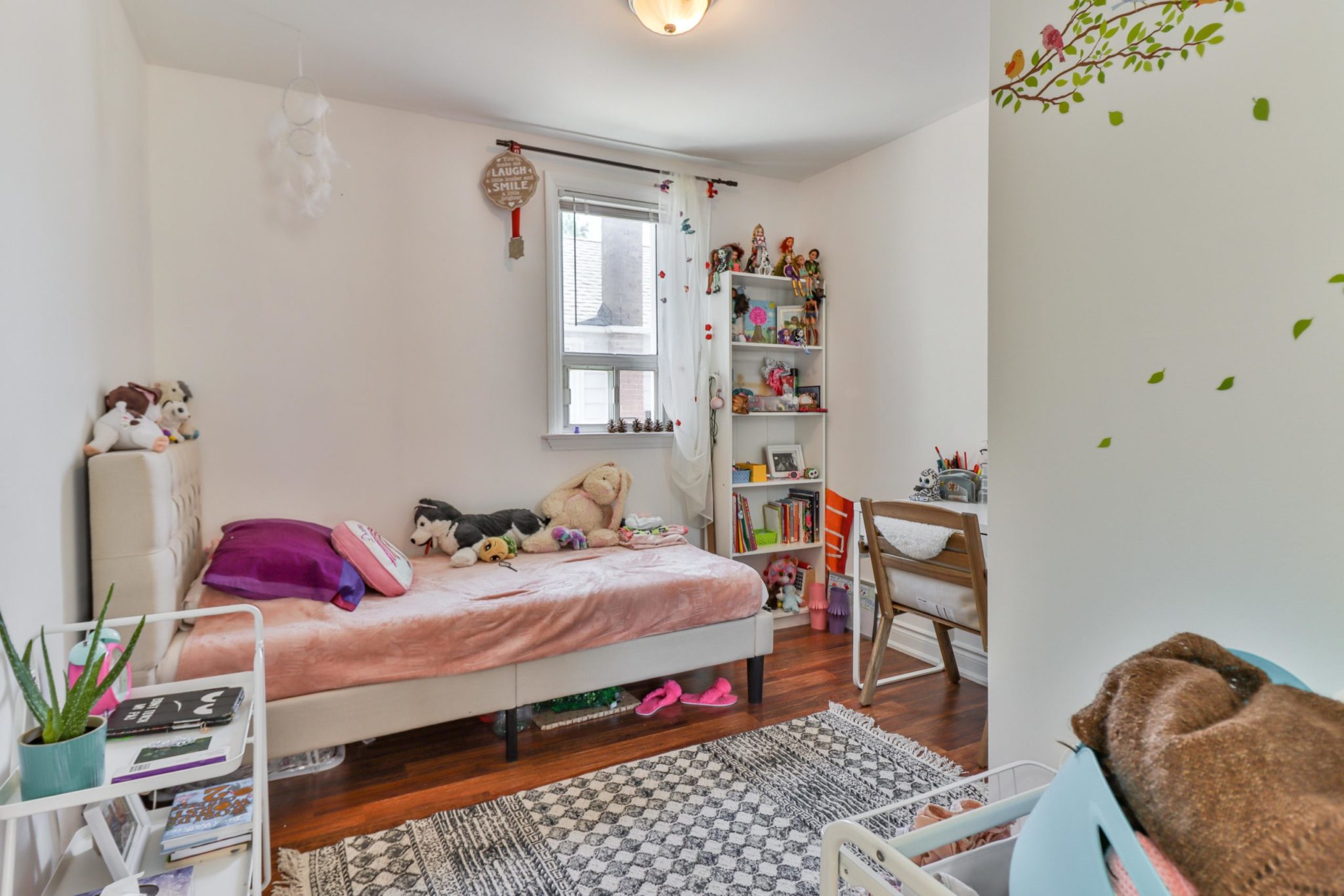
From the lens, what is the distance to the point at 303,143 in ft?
9.09

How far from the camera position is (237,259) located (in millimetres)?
2816

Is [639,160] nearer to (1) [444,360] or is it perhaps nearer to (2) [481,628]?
(1) [444,360]

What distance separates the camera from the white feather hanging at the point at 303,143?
268cm

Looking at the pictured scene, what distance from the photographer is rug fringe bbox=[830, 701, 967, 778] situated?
223 centimetres

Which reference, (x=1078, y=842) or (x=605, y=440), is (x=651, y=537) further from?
(x=1078, y=842)

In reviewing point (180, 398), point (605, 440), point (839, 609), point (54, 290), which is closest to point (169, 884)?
point (54, 290)

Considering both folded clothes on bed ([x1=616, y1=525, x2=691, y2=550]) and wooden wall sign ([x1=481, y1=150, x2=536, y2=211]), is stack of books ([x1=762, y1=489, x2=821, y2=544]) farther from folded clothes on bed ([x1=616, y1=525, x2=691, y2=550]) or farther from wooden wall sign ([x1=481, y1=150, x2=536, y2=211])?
wooden wall sign ([x1=481, y1=150, x2=536, y2=211])

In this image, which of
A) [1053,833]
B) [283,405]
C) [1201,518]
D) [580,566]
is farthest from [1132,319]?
[283,405]

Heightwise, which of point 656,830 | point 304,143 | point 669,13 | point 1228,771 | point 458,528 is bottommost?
point 656,830

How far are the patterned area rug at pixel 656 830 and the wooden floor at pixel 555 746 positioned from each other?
8 cm

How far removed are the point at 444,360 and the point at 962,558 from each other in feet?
7.86

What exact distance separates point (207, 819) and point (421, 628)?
2.55 ft

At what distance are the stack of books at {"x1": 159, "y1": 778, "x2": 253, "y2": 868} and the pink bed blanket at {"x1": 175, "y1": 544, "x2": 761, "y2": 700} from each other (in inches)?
16.7

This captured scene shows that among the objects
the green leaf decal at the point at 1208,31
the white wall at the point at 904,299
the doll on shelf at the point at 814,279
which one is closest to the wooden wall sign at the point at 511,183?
the doll on shelf at the point at 814,279
